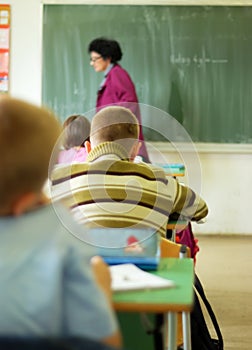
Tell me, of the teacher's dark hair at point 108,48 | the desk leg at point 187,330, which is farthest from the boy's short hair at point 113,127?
the teacher's dark hair at point 108,48

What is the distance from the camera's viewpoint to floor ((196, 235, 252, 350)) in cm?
330

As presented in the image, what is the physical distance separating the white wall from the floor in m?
0.18

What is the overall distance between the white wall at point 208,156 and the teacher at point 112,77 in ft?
1.50

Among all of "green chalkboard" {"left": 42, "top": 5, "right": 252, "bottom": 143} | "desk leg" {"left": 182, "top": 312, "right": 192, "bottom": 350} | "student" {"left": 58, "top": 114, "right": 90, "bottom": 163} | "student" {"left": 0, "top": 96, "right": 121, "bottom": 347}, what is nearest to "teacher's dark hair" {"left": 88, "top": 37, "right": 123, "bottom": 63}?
"green chalkboard" {"left": 42, "top": 5, "right": 252, "bottom": 143}

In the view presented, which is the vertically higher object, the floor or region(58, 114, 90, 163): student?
region(58, 114, 90, 163): student

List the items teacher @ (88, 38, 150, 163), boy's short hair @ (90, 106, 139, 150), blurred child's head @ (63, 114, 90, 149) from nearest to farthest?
boy's short hair @ (90, 106, 139, 150)
blurred child's head @ (63, 114, 90, 149)
teacher @ (88, 38, 150, 163)

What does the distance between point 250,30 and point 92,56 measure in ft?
4.62

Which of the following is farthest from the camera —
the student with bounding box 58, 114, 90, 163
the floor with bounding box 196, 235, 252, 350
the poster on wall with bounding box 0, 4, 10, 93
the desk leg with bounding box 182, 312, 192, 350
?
the poster on wall with bounding box 0, 4, 10, 93

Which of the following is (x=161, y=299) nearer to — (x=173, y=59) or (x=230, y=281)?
(x=230, y=281)

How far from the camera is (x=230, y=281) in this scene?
434cm

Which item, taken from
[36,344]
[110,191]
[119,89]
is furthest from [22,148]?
[119,89]

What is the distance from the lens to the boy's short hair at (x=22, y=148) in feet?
3.14

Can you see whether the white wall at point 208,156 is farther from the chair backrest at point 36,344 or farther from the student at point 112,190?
the chair backrest at point 36,344

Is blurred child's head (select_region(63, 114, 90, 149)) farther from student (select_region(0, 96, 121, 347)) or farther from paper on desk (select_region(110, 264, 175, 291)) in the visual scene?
student (select_region(0, 96, 121, 347))
